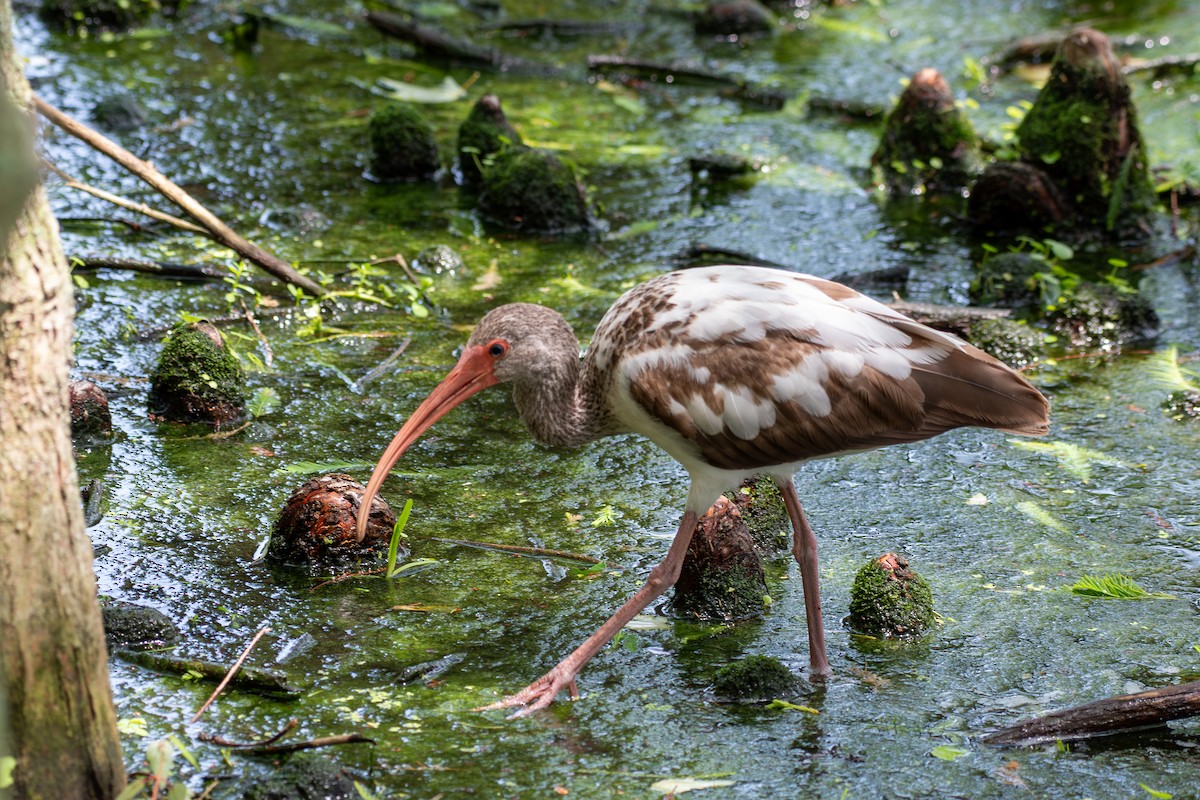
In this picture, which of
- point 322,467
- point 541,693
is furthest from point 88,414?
point 541,693

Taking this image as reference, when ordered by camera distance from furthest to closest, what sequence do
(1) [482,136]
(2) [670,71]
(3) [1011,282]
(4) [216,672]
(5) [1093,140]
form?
1. (2) [670,71]
2. (1) [482,136]
3. (5) [1093,140]
4. (3) [1011,282]
5. (4) [216,672]

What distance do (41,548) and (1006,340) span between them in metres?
5.57

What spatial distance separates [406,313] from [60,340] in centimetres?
433

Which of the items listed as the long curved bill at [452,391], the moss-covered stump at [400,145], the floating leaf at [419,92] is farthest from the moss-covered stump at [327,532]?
the floating leaf at [419,92]

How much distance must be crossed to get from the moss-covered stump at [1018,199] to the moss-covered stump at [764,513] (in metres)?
4.19

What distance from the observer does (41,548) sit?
124 inches

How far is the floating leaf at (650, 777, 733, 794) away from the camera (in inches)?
153

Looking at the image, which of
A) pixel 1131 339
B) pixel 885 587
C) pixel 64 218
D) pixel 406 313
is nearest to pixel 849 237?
pixel 1131 339

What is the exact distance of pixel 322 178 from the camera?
9.39 metres

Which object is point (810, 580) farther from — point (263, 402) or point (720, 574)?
point (263, 402)

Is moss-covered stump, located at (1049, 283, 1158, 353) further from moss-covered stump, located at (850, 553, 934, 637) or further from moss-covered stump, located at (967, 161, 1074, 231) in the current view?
moss-covered stump, located at (850, 553, 934, 637)

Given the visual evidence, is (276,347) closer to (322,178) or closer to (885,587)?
(322,178)

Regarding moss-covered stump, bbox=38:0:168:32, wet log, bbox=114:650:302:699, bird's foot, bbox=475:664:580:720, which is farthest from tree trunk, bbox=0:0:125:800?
moss-covered stump, bbox=38:0:168:32

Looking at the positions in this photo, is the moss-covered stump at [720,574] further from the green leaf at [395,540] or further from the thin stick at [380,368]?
the thin stick at [380,368]
